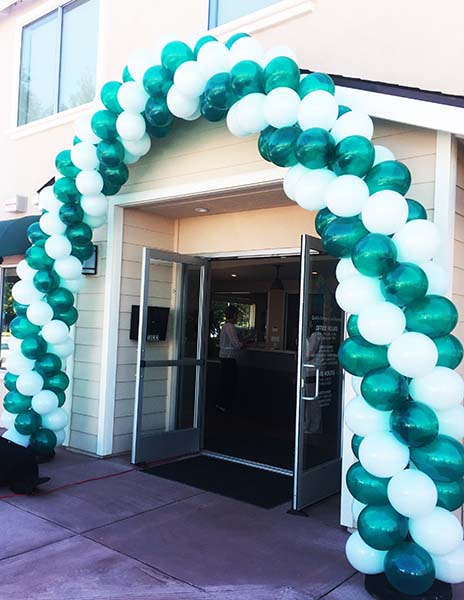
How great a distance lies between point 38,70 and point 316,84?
19.4 feet

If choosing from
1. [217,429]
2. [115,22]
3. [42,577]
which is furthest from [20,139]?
[42,577]

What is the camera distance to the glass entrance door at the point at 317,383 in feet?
14.7

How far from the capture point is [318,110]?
3.56 meters

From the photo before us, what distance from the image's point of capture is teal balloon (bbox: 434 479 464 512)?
120 inches

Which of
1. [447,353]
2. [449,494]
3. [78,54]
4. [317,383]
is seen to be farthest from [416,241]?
[78,54]

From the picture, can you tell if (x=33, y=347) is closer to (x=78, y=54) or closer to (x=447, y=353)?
(x=447, y=353)

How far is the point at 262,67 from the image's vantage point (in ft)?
13.3

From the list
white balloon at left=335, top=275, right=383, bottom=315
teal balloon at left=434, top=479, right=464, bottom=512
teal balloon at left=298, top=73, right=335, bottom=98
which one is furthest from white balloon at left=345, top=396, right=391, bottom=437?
teal balloon at left=298, top=73, right=335, bottom=98

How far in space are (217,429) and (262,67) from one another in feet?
16.4

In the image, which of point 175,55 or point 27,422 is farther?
point 27,422

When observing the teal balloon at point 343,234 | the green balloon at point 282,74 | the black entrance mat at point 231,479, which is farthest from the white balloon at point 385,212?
the black entrance mat at point 231,479

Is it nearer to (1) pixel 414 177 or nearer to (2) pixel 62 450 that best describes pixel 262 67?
(1) pixel 414 177

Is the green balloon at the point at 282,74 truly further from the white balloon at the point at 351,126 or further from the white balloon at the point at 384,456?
the white balloon at the point at 384,456

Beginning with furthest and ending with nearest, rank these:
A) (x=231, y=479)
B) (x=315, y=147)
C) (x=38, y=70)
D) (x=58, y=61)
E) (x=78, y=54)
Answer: (x=38, y=70) → (x=58, y=61) → (x=78, y=54) → (x=231, y=479) → (x=315, y=147)
